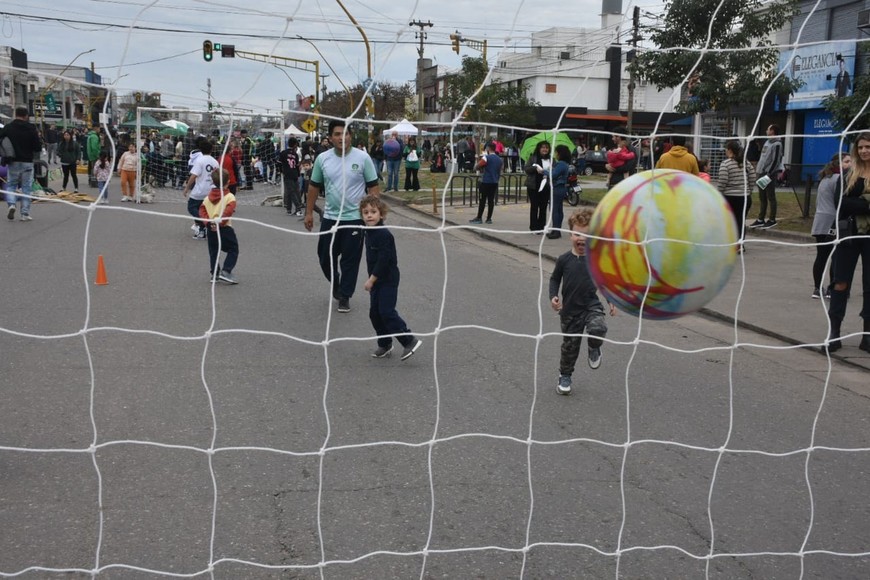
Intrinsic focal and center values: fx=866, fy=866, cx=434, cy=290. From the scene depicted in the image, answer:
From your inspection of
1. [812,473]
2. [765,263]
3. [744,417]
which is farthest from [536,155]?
[812,473]

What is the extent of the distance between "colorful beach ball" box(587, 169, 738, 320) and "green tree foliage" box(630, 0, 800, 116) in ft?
41.7

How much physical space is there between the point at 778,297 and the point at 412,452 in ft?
22.5

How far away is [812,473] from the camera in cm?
473

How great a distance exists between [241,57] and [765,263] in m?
10.7

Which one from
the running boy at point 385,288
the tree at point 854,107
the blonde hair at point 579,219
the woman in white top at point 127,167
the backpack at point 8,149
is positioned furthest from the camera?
the woman in white top at point 127,167

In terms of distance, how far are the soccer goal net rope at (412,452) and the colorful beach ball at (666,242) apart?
444mm

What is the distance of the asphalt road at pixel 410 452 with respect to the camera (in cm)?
363

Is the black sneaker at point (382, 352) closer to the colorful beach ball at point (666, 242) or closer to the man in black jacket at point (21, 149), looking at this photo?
the colorful beach ball at point (666, 242)

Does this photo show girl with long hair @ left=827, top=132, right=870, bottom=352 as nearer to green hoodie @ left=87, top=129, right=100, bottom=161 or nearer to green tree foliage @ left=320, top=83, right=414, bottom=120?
green hoodie @ left=87, top=129, right=100, bottom=161

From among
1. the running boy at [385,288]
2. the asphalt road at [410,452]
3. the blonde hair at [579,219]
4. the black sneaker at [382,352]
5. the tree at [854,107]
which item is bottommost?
the asphalt road at [410,452]

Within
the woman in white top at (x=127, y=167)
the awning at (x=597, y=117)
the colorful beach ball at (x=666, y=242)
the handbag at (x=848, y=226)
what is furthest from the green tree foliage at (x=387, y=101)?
the colorful beach ball at (x=666, y=242)

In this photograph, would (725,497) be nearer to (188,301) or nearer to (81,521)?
(81,521)

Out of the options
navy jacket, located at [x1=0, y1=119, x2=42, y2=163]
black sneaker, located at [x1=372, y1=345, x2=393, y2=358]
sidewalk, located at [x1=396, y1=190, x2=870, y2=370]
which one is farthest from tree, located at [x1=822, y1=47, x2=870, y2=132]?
navy jacket, located at [x1=0, y1=119, x2=42, y2=163]

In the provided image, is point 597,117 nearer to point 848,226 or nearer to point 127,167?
point 127,167
